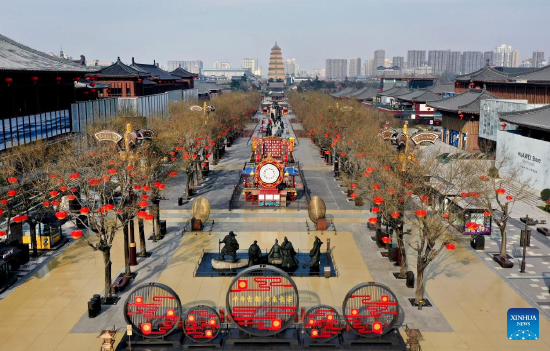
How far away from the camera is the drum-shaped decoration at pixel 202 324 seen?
17.8 m

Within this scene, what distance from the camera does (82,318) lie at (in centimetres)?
2080

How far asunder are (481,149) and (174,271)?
48.7 meters

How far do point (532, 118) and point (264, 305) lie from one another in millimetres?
36487

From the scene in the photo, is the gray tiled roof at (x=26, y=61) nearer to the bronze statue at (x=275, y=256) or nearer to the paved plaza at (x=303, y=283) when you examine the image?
the paved plaza at (x=303, y=283)

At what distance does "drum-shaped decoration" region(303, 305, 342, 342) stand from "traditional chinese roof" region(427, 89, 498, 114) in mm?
51605

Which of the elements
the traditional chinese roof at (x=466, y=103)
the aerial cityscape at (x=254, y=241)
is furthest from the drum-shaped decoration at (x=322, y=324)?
the traditional chinese roof at (x=466, y=103)

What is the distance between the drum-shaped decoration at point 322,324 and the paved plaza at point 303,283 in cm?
322

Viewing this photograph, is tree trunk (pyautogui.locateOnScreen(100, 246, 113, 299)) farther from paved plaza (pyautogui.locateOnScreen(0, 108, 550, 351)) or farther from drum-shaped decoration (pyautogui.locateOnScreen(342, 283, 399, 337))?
drum-shaped decoration (pyautogui.locateOnScreen(342, 283, 399, 337))

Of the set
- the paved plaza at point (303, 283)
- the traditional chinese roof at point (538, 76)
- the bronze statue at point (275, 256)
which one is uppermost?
the traditional chinese roof at point (538, 76)

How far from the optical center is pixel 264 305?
60.6 feet

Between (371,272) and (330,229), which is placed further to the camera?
(330,229)

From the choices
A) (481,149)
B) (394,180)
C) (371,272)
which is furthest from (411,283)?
(481,149)

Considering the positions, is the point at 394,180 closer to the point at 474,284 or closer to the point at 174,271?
the point at 474,284

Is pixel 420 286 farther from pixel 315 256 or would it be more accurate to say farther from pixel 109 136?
pixel 109 136
